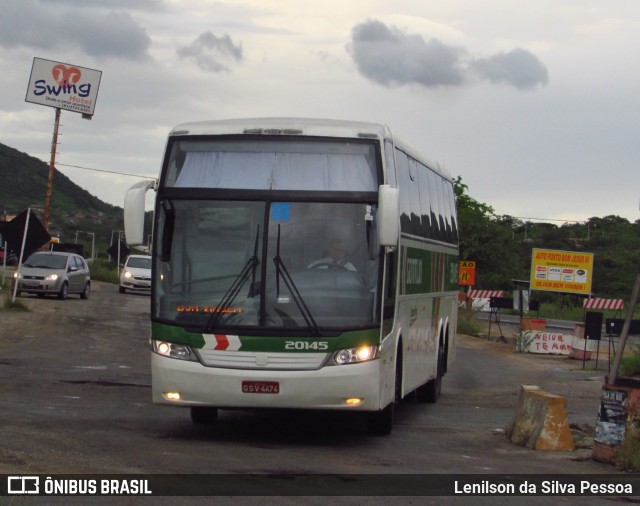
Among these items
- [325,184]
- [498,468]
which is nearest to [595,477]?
[498,468]

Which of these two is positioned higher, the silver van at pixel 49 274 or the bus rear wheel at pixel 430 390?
the silver van at pixel 49 274

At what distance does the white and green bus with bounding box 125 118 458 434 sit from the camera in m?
11.8

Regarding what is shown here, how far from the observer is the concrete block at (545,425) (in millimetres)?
12719

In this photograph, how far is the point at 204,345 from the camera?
38.9 feet

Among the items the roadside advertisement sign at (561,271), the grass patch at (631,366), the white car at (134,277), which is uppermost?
the roadside advertisement sign at (561,271)

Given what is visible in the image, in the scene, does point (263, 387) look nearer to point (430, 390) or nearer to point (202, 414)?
point (202, 414)

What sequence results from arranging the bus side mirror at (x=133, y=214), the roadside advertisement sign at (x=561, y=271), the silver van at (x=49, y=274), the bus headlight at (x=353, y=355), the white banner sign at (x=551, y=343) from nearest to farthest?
1. the bus headlight at (x=353, y=355)
2. the bus side mirror at (x=133, y=214)
3. the white banner sign at (x=551, y=343)
4. the silver van at (x=49, y=274)
5. the roadside advertisement sign at (x=561, y=271)

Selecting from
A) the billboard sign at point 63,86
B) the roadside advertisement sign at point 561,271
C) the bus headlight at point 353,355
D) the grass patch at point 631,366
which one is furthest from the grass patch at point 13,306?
the billboard sign at point 63,86

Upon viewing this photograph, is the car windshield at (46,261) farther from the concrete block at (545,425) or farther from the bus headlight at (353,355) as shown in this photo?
the bus headlight at (353,355)

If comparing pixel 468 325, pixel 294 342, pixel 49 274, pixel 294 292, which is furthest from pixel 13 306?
pixel 294 342

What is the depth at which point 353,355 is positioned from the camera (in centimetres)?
1188

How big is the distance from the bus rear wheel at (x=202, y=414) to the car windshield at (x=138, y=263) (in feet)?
124

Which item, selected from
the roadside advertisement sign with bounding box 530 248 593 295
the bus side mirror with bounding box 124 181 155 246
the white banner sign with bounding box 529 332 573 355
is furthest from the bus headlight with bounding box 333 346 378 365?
the roadside advertisement sign with bounding box 530 248 593 295

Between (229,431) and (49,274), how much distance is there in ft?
94.8
